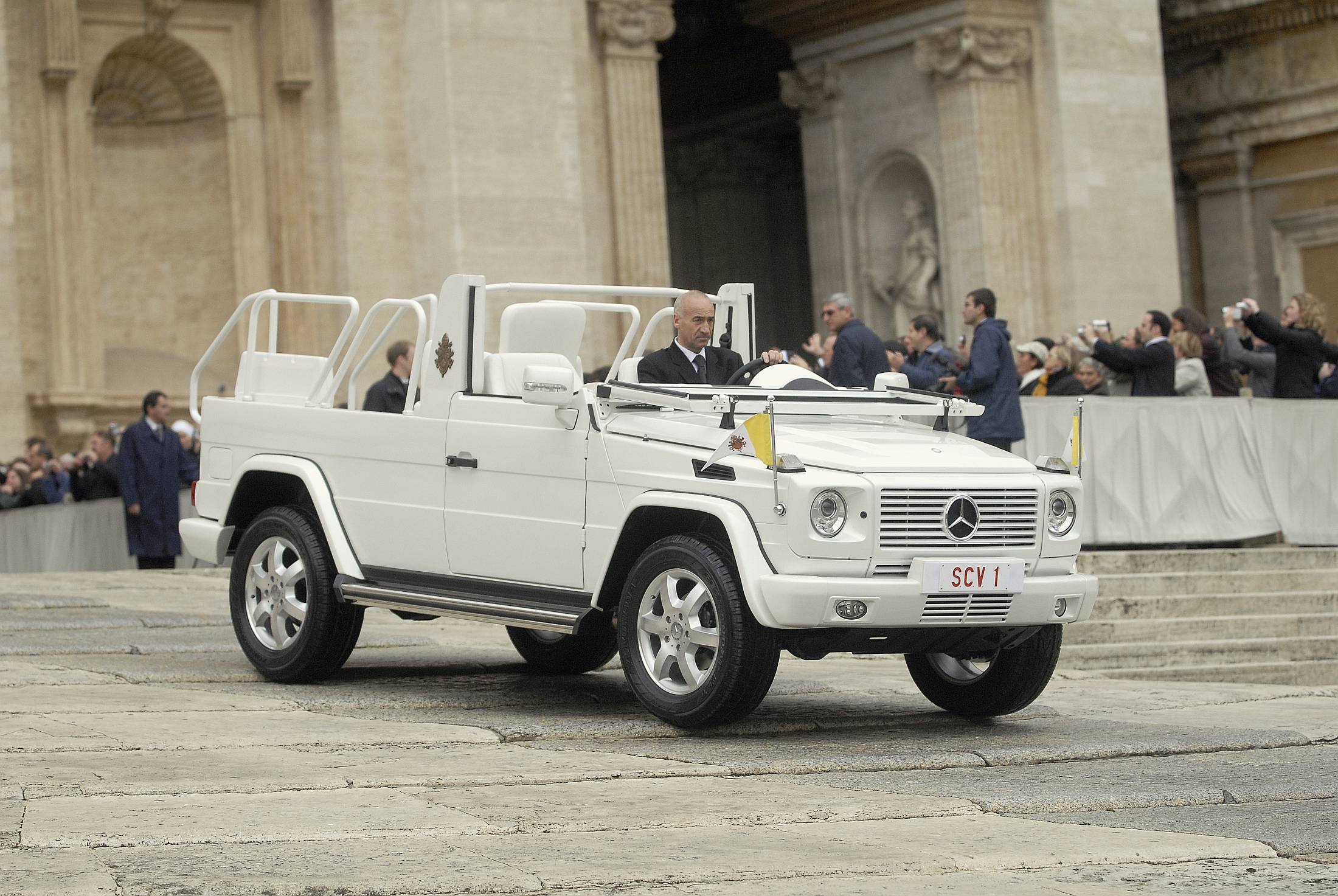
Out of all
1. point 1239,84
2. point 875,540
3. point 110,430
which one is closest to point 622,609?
point 875,540

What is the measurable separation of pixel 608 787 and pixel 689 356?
304 cm

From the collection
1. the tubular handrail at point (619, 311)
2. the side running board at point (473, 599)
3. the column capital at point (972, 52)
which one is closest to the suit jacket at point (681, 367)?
the tubular handrail at point (619, 311)

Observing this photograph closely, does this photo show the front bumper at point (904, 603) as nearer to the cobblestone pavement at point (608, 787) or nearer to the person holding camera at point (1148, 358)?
the cobblestone pavement at point (608, 787)

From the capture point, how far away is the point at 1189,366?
17.2 metres

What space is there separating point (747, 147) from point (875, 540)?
26.8 m

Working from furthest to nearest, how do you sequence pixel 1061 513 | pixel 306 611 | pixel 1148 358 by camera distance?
pixel 1148 358, pixel 306 611, pixel 1061 513

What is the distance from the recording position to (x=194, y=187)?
76.6 ft

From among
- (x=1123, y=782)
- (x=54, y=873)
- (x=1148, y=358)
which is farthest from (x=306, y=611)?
(x=1148, y=358)

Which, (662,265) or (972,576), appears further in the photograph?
(662,265)

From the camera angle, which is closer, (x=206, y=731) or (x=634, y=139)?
(x=206, y=731)

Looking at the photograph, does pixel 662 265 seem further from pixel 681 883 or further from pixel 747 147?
pixel 681 883

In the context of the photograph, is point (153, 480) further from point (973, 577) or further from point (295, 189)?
point (973, 577)

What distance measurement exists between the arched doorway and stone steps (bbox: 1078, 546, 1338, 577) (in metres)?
11.4

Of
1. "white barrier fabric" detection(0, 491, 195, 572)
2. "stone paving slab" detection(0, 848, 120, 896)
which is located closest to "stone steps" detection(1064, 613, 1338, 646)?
"white barrier fabric" detection(0, 491, 195, 572)
